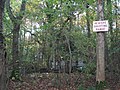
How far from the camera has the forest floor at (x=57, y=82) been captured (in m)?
9.62

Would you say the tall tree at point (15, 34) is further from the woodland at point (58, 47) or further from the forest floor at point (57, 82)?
the forest floor at point (57, 82)

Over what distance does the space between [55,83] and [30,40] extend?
3.36 metres

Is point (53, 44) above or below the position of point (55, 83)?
above

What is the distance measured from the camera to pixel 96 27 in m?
5.92

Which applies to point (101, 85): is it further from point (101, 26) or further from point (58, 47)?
point (58, 47)

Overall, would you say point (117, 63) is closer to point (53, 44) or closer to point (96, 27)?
point (53, 44)

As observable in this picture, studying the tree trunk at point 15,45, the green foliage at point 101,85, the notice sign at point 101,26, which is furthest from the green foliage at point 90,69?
the notice sign at point 101,26

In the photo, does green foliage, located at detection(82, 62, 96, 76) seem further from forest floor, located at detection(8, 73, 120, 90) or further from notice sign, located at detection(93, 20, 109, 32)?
notice sign, located at detection(93, 20, 109, 32)

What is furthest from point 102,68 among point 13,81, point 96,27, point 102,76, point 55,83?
point 13,81

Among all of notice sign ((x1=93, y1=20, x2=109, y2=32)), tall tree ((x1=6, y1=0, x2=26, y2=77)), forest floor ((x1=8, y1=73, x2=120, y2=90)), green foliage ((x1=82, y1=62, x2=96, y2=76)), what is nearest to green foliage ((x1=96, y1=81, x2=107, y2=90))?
notice sign ((x1=93, y1=20, x2=109, y2=32))

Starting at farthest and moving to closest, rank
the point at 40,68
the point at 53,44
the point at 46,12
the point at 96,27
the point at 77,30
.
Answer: the point at 40,68 → the point at 77,30 → the point at 53,44 → the point at 46,12 → the point at 96,27

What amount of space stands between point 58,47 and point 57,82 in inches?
66.6

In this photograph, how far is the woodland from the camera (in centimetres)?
993

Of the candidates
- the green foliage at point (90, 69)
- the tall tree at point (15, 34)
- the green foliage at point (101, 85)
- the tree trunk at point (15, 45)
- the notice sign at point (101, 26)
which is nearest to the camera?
the notice sign at point (101, 26)
